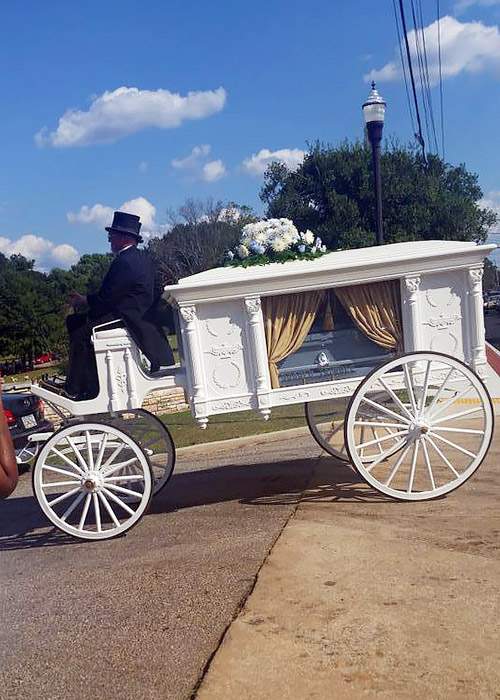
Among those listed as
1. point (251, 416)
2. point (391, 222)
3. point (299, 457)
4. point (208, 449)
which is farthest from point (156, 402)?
point (391, 222)

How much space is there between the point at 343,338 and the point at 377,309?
0.36 m

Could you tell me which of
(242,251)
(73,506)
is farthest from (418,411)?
(73,506)

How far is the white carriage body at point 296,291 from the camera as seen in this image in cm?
587

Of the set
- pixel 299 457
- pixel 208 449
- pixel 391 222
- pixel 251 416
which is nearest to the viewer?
pixel 299 457

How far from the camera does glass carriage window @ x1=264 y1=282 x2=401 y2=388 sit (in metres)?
6.08

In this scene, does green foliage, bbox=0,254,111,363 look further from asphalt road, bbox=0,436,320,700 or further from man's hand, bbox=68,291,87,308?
asphalt road, bbox=0,436,320,700

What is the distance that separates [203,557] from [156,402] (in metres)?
9.45

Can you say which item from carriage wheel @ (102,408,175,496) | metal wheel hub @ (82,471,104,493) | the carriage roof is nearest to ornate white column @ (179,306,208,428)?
the carriage roof

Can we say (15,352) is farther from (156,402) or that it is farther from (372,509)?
(372,509)

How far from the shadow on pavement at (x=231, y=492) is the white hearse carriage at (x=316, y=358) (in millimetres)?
531

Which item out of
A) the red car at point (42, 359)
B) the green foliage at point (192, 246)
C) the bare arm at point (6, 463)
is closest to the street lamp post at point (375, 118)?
the bare arm at point (6, 463)

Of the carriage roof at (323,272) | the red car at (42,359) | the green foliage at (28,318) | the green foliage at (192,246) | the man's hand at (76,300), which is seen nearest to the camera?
the carriage roof at (323,272)

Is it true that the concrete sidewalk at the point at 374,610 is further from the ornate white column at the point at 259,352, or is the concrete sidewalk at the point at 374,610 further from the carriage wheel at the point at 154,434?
the carriage wheel at the point at 154,434

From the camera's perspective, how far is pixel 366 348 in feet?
20.5
